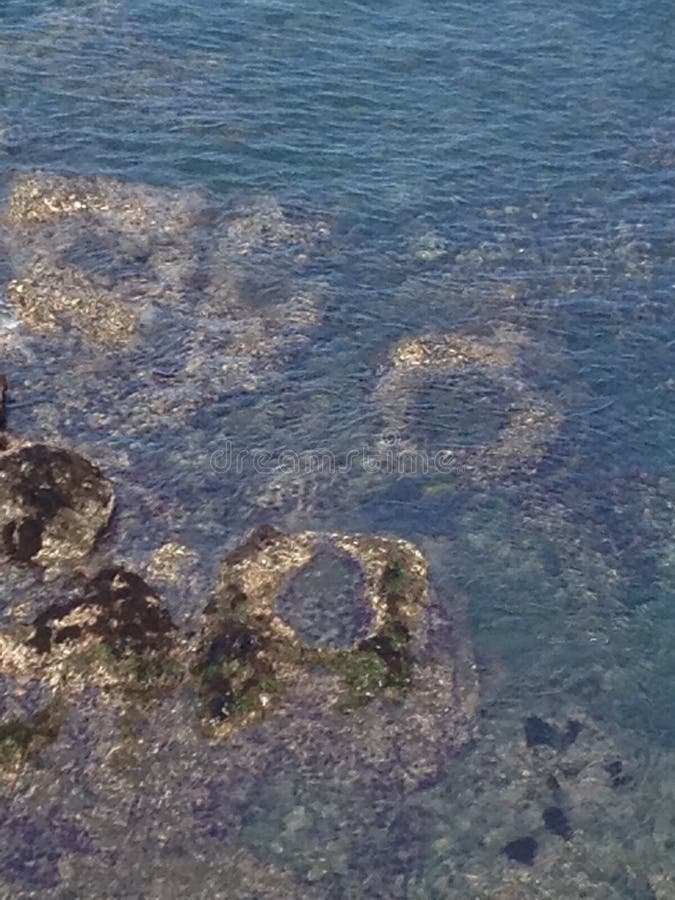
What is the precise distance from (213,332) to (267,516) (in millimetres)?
8843

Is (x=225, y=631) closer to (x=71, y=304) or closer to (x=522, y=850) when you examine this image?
(x=522, y=850)

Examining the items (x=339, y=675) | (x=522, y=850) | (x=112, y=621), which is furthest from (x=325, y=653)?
(x=522, y=850)

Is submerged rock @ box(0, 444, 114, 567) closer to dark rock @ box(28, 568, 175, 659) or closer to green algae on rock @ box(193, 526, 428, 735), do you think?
dark rock @ box(28, 568, 175, 659)

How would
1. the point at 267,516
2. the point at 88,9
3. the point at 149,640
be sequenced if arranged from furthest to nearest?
1. the point at 88,9
2. the point at 267,516
3. the point at 149,640

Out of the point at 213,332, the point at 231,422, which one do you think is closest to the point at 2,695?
the point at 231,422

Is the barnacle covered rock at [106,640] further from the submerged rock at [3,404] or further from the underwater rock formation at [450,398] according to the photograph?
the underwater rock formation at [450,398]

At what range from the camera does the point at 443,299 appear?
4247 cm

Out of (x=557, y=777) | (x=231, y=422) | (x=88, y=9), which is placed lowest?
(x=557, y=777)

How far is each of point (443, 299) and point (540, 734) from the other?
721 inches

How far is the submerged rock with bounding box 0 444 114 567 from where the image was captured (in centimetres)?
3203

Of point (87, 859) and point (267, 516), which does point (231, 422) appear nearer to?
point (267, 516)

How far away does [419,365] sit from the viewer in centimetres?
3984
